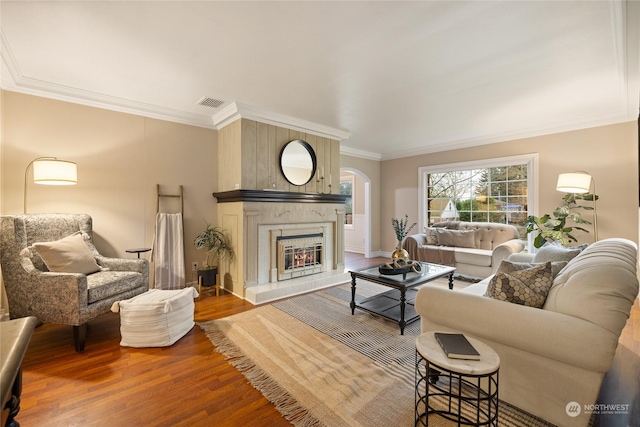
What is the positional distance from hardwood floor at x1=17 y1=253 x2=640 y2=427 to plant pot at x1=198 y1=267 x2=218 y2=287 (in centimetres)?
114

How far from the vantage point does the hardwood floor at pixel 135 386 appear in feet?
5.07

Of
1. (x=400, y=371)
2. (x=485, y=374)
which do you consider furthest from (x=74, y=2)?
(x=400, y=371)

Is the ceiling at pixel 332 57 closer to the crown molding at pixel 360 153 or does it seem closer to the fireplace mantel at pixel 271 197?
the fireplace mantel at pixel 271 197

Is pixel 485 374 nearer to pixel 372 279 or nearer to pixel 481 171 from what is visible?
pixel 372 279

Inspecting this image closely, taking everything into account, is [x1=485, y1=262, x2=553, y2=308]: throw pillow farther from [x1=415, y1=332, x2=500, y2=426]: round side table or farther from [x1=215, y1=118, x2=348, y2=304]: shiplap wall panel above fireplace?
[x1=215, y1=118, x2=348, y2=304]: shiplap wall panel above fireplace

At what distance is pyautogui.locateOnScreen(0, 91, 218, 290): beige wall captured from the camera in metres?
2.83

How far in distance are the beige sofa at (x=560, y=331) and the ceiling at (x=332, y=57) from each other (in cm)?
172

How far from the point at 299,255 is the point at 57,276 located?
264 cm

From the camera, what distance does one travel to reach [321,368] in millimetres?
2002

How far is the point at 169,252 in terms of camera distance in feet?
11.9

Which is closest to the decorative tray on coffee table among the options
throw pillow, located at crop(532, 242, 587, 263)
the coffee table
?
the coffee table

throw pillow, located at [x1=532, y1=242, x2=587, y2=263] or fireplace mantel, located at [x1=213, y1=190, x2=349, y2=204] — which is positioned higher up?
fireplace mantel, located at [x1=213, y1=190, x2=349, y2=204]

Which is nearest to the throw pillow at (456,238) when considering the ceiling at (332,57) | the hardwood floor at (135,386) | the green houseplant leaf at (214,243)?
the ceiling at (332,57)

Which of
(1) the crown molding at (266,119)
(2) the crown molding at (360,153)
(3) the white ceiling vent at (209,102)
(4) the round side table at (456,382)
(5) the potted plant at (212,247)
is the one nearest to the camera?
(4) the round side table at (456,382)
